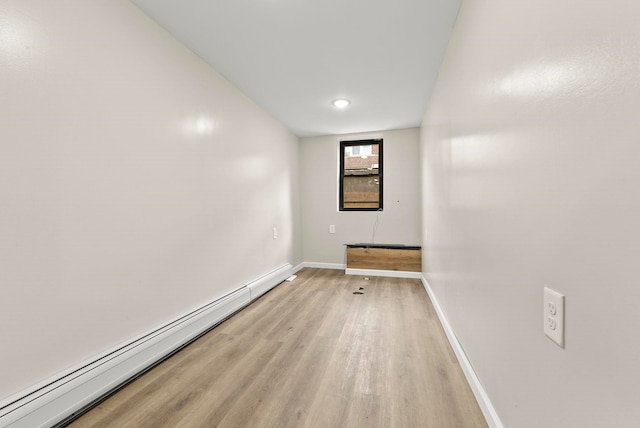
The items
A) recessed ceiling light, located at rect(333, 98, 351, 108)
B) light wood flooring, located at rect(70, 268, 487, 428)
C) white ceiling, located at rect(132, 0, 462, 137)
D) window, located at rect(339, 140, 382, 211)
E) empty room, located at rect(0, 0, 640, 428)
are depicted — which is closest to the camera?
empty room, located at rect(0, 0, 640, 428)

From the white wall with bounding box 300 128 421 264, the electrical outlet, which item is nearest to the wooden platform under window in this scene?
the white wall with bounding box 300 128 421 264

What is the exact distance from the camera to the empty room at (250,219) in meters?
0.58

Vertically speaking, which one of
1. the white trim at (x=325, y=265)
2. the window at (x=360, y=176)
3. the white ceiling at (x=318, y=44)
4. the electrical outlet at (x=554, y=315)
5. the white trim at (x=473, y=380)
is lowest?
the white trim at (x=325, y=265)

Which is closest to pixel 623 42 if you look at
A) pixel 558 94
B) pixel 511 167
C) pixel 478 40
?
pixel 558 94

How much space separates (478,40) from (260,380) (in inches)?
85.5

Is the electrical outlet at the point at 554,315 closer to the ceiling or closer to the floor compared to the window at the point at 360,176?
closer to the floor

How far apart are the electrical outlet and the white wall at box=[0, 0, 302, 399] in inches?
75.7

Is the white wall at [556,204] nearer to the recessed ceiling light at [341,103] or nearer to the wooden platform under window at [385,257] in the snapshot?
the recessed ceiling light at [341,103]

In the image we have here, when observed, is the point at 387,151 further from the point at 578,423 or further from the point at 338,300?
the point at 578,423

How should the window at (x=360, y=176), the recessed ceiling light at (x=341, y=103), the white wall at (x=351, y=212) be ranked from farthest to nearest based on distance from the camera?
the window at (x=360, y=176)
the white wall at (x=351, y=212)
the recessed ceiling light at (x=341, y=103)

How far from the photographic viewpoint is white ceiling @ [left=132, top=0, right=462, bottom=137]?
5.30 ft

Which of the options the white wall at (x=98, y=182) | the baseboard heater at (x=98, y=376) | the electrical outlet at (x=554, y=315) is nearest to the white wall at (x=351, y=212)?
the white wall at (x=98, y=182)

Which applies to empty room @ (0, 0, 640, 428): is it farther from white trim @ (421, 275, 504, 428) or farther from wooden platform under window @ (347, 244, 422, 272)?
wooden platform under window @ (347, 244, 422, 272)

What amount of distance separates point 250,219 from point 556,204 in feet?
8.62
